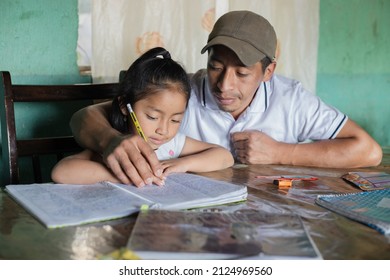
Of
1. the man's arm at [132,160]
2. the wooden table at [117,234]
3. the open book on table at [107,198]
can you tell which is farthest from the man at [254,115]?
the wooden table at [117,234]

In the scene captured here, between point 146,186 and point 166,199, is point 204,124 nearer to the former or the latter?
point 146,186

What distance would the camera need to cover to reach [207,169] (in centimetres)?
146

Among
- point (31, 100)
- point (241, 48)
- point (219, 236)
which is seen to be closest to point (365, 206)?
point (219, 236)

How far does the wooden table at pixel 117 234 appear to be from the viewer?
2.53ft

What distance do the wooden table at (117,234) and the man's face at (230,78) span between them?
59 cm

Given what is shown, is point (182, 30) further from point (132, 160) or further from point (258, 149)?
point (132, 160)

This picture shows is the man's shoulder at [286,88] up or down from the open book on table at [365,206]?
up

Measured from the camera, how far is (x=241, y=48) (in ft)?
5.35

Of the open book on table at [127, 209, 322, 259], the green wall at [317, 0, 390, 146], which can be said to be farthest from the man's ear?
the green wall at [317, 0, 390, 146]

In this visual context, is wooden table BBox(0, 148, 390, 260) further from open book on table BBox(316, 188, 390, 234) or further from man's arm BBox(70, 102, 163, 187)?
man's arm BBox(70, 102, 163, 187)

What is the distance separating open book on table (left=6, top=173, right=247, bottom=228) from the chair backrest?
0.49m

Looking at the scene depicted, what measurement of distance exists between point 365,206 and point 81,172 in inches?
27.9

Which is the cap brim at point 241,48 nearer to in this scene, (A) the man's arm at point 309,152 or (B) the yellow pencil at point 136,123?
(A) the man's arm at point 309,152

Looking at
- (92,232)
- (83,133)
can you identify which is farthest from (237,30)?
(92,232)
